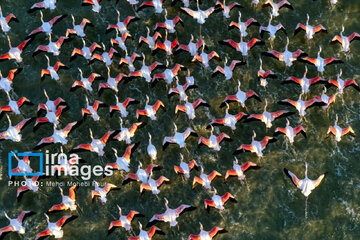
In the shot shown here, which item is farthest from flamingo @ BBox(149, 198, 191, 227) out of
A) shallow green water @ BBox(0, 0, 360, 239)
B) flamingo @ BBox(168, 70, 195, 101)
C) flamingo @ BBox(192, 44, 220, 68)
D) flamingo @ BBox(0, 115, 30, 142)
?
flamingo @ BBox(192, 44, 220, 68)

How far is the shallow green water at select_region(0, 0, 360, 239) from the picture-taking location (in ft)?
77.1

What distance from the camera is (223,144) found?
25547 mm

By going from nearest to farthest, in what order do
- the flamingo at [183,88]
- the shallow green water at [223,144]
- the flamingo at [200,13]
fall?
1. the shallow green water at [223,144]
2. the flamingo at [183,88]
3. the flamingo at [200,13]

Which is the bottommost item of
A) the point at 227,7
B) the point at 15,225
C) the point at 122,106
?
the point at 15,225

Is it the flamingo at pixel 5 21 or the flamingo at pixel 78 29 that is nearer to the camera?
the flamingo at pixel 78 29

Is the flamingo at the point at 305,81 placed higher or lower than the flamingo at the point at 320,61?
lower

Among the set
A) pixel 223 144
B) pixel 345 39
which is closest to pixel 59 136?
pixel 223 144

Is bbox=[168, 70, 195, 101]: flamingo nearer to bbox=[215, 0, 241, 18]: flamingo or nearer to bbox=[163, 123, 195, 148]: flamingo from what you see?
bbox=[163, 123, 195, 148]: flamingo

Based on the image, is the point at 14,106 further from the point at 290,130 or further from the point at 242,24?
the point at 290,130

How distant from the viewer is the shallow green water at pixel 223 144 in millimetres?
23500

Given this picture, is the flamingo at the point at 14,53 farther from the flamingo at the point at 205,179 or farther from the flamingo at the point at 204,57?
the flamingo at the point at 205,179

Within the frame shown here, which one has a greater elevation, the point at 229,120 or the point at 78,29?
the point at 78,29


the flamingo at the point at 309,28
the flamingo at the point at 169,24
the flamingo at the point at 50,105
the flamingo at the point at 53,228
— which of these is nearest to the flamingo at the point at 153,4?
the flamingo at the point at 169,24

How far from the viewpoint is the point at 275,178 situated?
24453 mm
